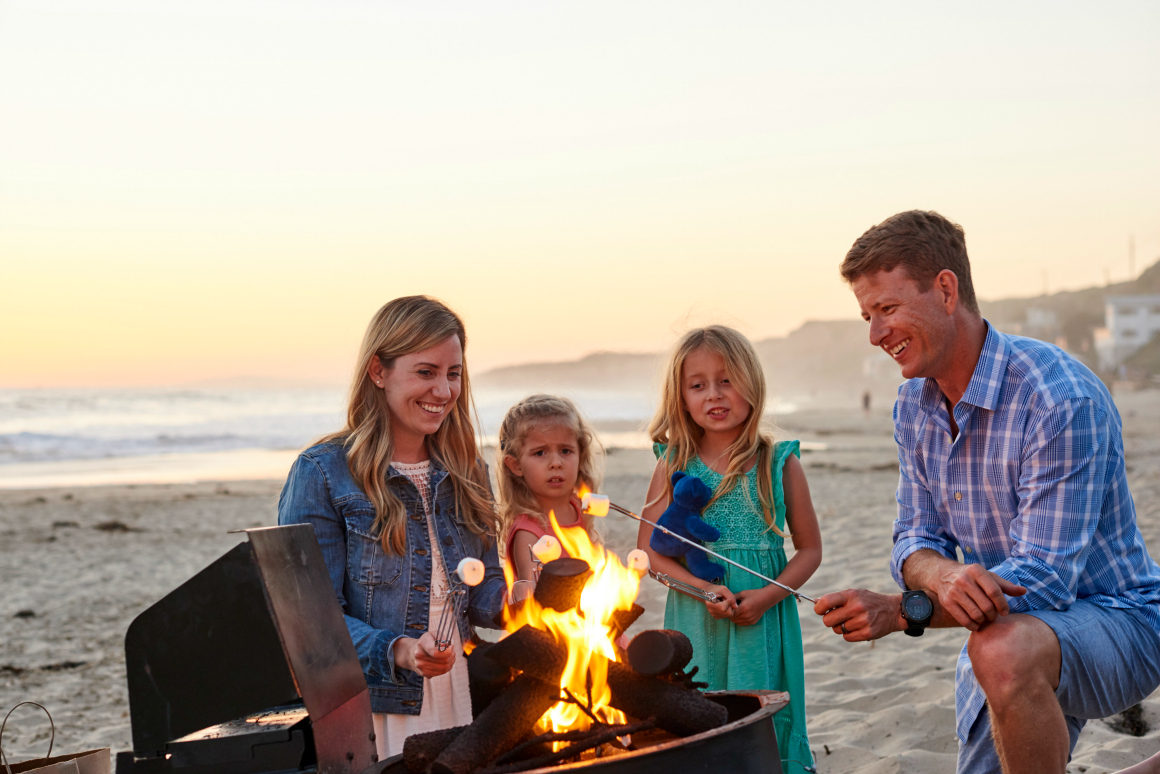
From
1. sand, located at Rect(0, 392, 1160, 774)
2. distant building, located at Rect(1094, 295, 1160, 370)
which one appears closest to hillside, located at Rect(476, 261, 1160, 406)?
distant building, located at Rect(1094, 295, 1160, 370)

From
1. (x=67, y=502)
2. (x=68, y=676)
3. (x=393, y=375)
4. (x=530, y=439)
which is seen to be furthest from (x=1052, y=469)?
(x=67, y=502)

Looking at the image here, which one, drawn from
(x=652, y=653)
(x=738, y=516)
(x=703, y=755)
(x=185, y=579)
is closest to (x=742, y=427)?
(x=738, y=516)

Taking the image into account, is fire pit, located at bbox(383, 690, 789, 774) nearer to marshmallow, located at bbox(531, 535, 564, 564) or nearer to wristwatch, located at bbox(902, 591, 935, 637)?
marshmallow, located at bbox(531, 535, 564, 564)

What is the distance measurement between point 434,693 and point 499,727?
2.82 ft

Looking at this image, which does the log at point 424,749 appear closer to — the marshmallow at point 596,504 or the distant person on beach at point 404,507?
the distant person on beach at point 404,507

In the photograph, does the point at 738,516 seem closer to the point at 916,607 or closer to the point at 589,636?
the point at 916,607

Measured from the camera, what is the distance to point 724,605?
3271mm

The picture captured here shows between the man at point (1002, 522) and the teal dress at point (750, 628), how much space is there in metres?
0.47

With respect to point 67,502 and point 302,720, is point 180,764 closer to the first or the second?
point 302,720

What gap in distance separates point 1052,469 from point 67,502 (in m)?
14.0

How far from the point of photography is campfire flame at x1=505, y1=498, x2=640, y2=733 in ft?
7.59

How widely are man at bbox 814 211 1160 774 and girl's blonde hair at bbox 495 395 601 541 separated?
1230 millimetres

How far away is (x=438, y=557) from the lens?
306 cm

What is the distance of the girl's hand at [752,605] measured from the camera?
10.9 ft
